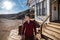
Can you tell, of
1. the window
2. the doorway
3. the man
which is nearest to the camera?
the man

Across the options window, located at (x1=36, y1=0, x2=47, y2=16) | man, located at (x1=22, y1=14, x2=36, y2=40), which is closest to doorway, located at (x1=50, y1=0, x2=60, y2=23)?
window, located at (x1=36, y1=0, x2=47, y2=16)

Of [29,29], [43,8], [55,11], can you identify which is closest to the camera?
[29,29]

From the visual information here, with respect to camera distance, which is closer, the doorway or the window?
the doorway

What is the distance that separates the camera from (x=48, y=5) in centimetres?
861

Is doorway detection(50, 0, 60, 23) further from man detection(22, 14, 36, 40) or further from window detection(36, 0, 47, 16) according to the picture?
man detection(22, 14, 36, 40)

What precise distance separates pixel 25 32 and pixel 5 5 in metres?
4.47

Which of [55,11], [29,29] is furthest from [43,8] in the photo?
[29,29]

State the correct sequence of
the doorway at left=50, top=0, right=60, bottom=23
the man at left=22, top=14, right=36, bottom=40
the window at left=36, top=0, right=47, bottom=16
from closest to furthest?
the man at left=22, top=14, right=36, bottom=40 < the doorway at left=50, top=0, right=60, bottom=23 < the window at left=36, top=0, right=47, bottom=16

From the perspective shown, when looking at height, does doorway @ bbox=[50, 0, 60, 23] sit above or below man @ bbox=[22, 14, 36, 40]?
above

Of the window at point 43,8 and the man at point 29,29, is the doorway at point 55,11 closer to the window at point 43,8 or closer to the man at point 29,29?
the window at point 43,8

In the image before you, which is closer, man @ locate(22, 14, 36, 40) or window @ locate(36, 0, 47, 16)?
man @ locate(22, 14, 36, 40)

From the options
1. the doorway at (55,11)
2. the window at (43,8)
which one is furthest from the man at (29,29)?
the window at (43,8)

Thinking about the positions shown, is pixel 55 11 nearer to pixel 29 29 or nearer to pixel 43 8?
pixel 43 8

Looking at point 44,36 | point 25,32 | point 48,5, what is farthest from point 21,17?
point 25,32
